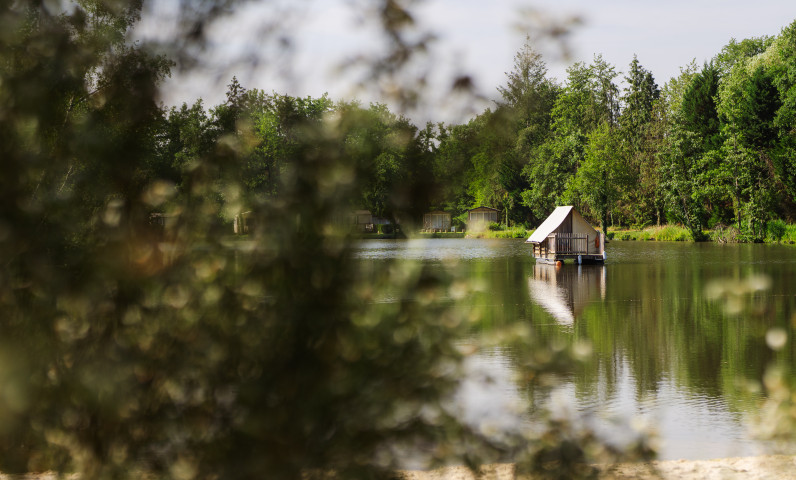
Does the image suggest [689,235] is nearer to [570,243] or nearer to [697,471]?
[570,243]

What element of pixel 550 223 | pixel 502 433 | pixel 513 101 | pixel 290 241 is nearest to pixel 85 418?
pixel 290 241

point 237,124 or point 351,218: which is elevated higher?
point 237,124

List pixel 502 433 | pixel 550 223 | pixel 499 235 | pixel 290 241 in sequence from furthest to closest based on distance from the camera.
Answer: pixel 499 235, pixel 550 223, pixel 502 433, pixel 290 241

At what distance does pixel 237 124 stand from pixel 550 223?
34797 millimetres

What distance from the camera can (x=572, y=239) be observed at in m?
36.3

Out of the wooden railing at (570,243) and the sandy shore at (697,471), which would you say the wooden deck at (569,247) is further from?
the sandy shore at (697,471)

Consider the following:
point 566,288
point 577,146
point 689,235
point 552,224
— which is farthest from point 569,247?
point 577,146

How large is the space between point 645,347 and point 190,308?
1054cm

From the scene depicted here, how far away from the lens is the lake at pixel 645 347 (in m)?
3.45

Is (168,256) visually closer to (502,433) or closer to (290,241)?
(290,241)

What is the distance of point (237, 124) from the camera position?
10.4ft

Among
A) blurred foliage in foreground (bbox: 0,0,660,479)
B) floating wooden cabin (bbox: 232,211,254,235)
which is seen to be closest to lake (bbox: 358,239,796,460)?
blurred foliage in foreground (bbox: 0,0,660,479)

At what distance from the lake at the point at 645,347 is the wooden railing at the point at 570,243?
27.9 ft

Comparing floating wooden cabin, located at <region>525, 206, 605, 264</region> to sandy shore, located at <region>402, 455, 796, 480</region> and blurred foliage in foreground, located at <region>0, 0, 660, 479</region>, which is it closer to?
sandy shore, located at <region>402, 455, 796, 480</region>
